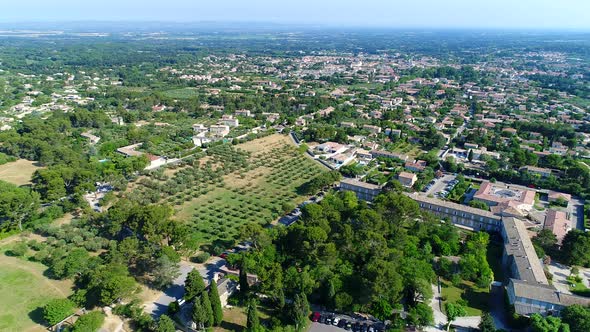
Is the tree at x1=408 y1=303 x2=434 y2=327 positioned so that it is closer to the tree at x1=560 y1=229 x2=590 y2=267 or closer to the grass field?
the tree at x1=560 y1=229 x2=590 y2=267

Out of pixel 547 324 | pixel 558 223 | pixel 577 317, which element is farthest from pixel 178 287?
pixel 558 223

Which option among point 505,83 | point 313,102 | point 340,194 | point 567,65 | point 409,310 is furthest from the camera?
point 567,65

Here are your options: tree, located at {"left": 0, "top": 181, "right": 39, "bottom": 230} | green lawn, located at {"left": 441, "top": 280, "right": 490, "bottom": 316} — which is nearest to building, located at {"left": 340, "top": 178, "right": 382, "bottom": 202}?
green lawn, located at {"left": 441, "top": 280, "right": 490, "bottom": 316}

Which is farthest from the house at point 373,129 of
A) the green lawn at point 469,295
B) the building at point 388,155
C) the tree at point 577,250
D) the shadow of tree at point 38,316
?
the shadow of tree at point 38,316

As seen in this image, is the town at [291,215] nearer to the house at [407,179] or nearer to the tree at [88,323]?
the tree at [88,323]

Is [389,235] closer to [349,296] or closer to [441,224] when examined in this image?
[441,224]

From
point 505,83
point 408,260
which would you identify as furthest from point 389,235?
point 505,83
